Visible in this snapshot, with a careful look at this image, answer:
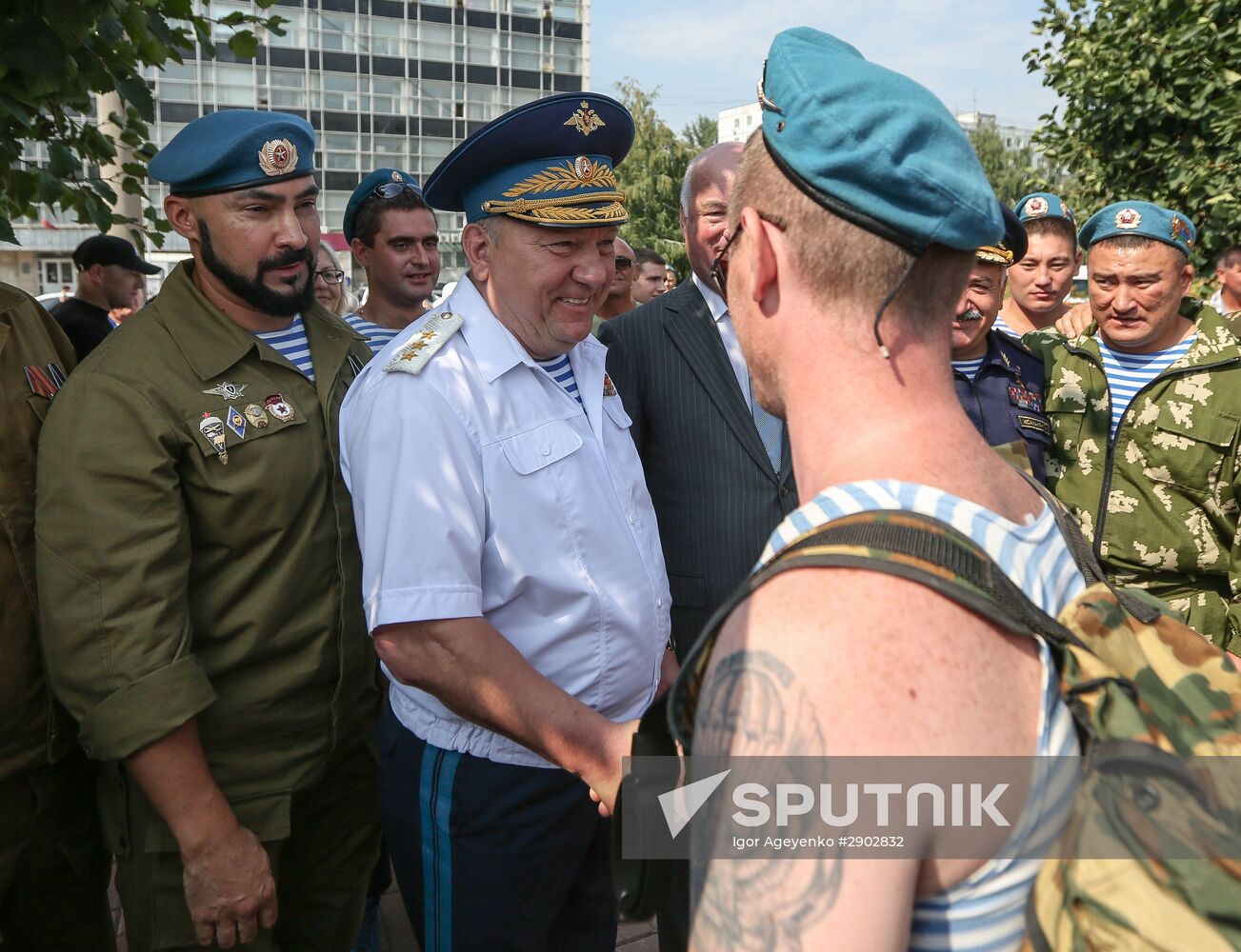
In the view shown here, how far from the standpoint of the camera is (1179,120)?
265 inches

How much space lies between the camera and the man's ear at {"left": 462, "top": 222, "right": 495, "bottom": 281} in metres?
2.33

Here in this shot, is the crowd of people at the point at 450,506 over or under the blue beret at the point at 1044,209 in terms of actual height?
under

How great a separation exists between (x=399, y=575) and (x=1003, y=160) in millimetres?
71819

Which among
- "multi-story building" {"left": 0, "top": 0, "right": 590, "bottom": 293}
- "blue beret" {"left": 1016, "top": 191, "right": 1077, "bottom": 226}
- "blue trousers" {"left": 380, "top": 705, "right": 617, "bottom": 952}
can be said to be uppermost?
"multi-story building" {"left": 0, "top": 0, "right": 590, "bottom": 293}

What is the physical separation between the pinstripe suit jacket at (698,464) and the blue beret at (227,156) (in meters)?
1.15

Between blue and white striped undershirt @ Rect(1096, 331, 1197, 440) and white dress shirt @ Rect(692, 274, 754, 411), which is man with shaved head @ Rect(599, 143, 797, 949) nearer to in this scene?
white dress shirt @ Rect(692, 274, 754, 411)

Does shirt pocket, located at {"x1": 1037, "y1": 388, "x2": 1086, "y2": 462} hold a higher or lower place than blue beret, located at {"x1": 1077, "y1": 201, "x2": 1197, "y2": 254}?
lower

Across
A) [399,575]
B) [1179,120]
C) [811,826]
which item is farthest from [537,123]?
[1179,120]

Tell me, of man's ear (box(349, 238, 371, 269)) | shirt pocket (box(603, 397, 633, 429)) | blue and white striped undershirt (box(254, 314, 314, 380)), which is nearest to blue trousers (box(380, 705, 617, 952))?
shirt pocket (box(603, 397, 633, 429))

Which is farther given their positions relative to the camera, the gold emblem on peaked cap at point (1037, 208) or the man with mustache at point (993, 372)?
the gold emblem on peaked cap at point (1037, 208)

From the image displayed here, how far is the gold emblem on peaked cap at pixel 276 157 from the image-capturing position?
8.37 ft

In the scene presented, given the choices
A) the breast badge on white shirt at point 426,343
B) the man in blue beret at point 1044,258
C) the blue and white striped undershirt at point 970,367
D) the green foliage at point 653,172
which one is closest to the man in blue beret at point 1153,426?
the blue and white striped undershirt at point 970,367

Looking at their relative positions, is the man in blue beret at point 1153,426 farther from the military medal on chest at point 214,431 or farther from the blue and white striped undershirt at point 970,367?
the military medal on chest at point 214,431

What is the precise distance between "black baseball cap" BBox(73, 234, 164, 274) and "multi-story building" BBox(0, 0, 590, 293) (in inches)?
2059
